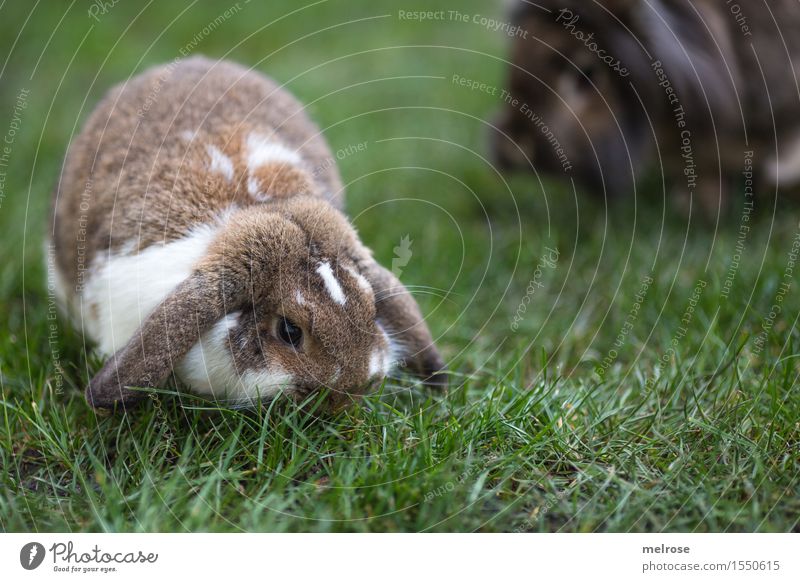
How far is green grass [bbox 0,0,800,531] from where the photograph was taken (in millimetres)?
2949

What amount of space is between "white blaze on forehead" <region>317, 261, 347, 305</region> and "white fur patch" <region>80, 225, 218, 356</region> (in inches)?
21.4

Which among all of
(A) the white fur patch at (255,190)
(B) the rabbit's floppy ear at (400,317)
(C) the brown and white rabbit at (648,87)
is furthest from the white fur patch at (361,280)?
(C) the brown and white rabbit at (648,87)

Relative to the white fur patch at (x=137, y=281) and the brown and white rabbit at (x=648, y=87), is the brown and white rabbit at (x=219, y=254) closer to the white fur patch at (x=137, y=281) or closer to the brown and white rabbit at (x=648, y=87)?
the white fur patch at (x=137, y=281)

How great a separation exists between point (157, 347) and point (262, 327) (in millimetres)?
415

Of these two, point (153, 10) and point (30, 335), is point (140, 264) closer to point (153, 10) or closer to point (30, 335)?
point (30, 335)

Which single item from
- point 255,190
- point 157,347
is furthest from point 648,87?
point 157,347

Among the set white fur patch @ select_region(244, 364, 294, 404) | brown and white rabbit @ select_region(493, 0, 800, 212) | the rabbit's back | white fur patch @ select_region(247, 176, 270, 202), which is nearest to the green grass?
white fur patch @ select_region(244, 364, 294, 404)

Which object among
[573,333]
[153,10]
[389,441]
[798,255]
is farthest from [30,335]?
[153,10]

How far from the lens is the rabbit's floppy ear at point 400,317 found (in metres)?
3.47

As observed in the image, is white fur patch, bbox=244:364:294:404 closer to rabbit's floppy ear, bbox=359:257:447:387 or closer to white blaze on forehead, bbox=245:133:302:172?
rabbit's floppy ear, bbox=359:257:447:387

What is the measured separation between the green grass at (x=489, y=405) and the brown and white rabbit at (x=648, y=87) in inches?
18.3

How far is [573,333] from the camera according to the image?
4.44 m

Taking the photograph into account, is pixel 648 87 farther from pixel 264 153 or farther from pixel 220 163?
pixel 220 163

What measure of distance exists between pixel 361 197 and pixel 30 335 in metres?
2.68
